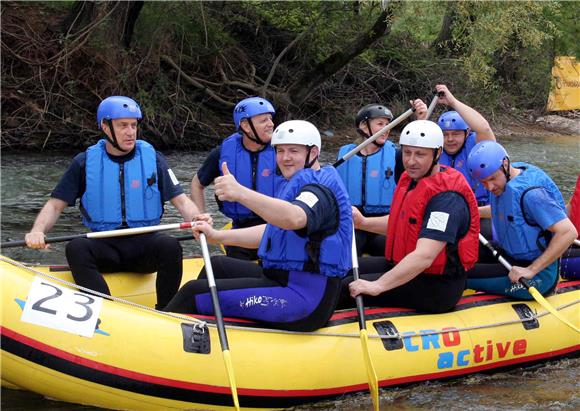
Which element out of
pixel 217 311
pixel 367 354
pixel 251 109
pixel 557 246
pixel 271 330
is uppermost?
pixel 251 109

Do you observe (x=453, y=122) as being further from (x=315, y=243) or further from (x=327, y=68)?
(x=327, y=68)

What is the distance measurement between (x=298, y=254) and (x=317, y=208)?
35cm

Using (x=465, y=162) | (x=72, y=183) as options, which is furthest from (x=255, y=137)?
(x=465, y=162)

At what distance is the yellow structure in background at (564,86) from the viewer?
821 inches

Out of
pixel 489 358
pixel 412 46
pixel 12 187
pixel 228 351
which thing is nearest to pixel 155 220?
pixel 228 351

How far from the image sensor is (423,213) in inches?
182

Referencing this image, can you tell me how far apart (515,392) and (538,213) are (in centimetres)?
106

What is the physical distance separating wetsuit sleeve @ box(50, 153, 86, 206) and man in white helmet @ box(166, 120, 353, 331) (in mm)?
1132

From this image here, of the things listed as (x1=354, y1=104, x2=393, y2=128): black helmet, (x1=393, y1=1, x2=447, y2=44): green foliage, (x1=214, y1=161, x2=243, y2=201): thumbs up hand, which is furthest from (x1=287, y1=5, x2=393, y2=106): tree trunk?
(x1=214, y1=161, x2=243, y2=201): thumbs up hand

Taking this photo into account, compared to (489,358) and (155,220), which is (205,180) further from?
(489,358)

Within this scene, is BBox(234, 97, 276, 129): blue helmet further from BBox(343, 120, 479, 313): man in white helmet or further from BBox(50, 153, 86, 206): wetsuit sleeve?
BBox(343, 120, 479, 313): man in white helmet

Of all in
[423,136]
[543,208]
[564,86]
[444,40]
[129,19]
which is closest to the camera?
[423,136]

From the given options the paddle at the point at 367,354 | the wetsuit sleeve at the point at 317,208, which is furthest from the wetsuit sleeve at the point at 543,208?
the wetsuit sleeve at the point at 317,208

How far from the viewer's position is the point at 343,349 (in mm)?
4371
